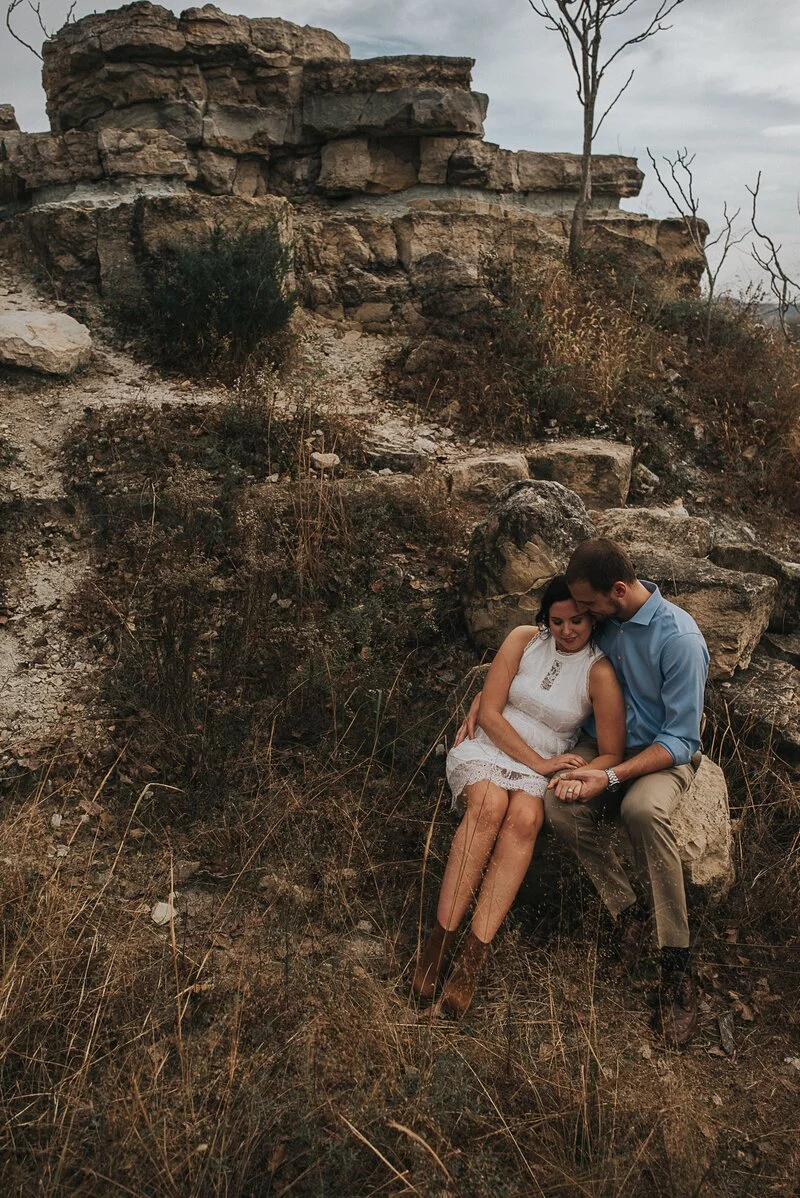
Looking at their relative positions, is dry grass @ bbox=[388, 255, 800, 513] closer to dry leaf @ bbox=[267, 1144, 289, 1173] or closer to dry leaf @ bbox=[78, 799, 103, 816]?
dry leaf @ bbox=[78, 799, 103, 816]

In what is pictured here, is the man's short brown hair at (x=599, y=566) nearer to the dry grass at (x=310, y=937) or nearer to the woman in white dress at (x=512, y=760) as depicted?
the woman in white dress at (x=512, y=760)

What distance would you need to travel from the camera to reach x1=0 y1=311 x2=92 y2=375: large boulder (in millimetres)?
7977

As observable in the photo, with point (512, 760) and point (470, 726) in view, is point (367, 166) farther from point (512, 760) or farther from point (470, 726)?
point (512, 760)

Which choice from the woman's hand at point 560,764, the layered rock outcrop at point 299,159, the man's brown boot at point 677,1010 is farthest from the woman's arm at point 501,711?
the layered rock outcrop at point 299,159

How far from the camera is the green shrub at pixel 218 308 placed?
8430 millimetres

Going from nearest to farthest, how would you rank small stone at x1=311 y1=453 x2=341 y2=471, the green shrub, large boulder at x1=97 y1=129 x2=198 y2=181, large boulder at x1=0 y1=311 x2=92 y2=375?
small stone at x1=311 y1=453 x2=341 y2=471
large boulder at x1=0 y1=311 x2=92 y2=375
the green shrub
large boulder at x1=97 y1=129 x2=198 y2=181

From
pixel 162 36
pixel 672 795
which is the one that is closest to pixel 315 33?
pixel 162 36

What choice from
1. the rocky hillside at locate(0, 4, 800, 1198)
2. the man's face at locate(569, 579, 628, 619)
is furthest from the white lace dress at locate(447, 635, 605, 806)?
the rocky hillside at locate(0, 4, 800, 1198)

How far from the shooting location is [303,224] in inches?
412

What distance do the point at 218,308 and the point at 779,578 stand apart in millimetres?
5461

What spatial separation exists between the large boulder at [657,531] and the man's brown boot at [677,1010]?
9.76 ft

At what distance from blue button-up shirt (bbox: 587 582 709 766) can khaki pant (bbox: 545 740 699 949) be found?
0.60ft

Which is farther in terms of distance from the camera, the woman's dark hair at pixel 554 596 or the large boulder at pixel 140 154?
the large boulder at pixel 140 154

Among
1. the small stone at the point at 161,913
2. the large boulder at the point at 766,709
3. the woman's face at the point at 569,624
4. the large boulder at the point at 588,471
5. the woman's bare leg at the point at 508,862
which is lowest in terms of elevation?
the small stone at the point at 161,913
